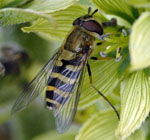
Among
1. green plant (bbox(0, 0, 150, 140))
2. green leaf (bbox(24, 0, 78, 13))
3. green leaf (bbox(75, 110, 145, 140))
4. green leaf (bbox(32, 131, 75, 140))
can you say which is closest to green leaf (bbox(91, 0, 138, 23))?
green plant (bbox(0, 0, 150, 140))

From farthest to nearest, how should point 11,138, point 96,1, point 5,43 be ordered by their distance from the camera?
point 11,138 → point 5,43 → point 96,1

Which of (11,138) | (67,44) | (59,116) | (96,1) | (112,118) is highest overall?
(96,1)

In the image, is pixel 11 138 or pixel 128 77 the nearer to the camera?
pixel 128 77

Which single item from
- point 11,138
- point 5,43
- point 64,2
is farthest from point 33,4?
point 11,138

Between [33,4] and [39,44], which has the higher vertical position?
[33,4]

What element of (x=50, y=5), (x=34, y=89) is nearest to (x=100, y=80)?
(x=34, y=89)

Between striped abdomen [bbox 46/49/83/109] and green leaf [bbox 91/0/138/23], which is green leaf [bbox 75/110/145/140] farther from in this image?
green leaf [bbox 91/0/138/23]

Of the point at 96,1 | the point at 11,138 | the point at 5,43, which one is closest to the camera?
the point at 96,1

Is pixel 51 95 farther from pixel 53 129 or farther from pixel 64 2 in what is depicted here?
pixel 53 129
